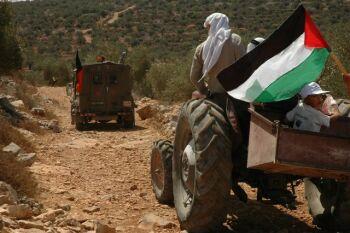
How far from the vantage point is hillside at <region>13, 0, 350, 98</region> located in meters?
38.7

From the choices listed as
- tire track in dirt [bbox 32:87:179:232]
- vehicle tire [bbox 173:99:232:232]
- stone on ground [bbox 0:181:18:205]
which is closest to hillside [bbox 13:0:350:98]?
tire track in dirt [bbox 32:87:179:232]

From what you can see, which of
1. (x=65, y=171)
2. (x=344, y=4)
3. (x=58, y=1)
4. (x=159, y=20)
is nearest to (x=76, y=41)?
(x=159, y=20)

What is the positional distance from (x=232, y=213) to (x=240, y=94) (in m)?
2.21

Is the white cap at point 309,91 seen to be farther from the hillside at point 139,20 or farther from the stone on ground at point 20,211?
the hillside at point 139,20

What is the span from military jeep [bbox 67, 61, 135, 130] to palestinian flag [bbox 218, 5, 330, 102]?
531 inches

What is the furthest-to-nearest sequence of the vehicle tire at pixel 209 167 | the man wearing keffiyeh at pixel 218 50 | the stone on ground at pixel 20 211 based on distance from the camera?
the man wearing keffiyeh at pixel 218 50 → the stone on ground at pixel 20 211 → the vehicle tire at pixel 209 167

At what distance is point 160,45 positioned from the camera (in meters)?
45.6

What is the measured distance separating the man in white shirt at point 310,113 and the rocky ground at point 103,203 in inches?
53.8

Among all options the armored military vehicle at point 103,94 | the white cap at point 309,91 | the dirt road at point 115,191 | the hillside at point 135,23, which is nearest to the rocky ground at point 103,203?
the dirt road at point 115,191

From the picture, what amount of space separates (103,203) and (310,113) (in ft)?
10.7

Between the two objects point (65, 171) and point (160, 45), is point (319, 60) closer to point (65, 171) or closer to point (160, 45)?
point (65, 171)

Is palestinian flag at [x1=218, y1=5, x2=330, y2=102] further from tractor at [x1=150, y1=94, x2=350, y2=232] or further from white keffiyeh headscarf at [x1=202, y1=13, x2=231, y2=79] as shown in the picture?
white keffiyeh headscarf at [x1=202, y1=13, x2=231, y2=79]

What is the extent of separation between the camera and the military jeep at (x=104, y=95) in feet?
59.0

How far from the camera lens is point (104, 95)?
1819 cm
